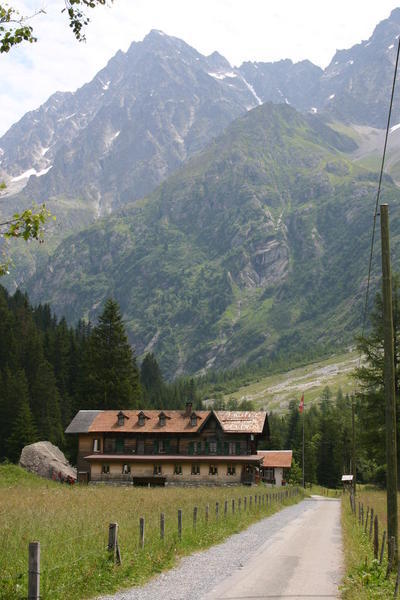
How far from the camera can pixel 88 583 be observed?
16781 millimetres

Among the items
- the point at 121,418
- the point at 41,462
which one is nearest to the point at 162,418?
the point at 121,418

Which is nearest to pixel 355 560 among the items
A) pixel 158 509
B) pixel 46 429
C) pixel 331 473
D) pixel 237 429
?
pixel 158 509

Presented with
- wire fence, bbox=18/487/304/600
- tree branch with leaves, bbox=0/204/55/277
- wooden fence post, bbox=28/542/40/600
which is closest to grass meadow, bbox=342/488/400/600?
wire fence, bbox=18/487/304/600

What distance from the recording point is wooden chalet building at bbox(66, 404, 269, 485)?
8019 centimetres

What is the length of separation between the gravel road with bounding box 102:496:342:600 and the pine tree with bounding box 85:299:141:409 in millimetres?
58847

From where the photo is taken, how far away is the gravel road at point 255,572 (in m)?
17.5

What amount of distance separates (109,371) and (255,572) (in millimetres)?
70214

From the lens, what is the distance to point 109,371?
9006 cm

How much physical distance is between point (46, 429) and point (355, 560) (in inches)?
2996

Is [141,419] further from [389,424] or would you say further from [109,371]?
[389,424]

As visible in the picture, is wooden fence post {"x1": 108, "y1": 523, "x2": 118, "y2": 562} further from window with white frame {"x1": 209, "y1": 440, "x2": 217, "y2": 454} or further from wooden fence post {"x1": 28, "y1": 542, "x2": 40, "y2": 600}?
window with white frame {"x1": 209, "y1": 440, "x2": 217, "y2": 454}

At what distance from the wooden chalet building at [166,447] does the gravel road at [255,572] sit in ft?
155

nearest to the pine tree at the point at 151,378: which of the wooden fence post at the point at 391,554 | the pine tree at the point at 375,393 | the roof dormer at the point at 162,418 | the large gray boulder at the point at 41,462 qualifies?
the roof dormer at the point at 162,418

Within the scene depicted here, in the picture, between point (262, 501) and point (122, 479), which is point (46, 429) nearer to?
point (122, 479)
